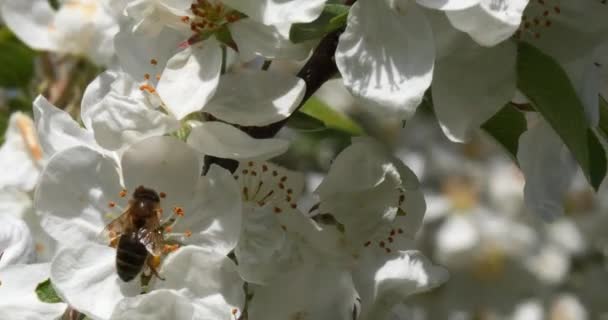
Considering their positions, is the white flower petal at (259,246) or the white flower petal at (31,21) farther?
the white flower petal at (31,21)

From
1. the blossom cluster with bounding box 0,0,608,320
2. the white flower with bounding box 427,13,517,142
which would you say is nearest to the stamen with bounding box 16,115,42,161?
the blossom cluster with bounding box 0,0,608,320

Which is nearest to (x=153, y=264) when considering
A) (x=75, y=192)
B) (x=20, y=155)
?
(x=75, y=192)

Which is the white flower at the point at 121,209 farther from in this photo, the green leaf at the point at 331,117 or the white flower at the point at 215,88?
the green leaf at the point at 331,117

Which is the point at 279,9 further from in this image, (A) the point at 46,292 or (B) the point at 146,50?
(A) the point at 46,292

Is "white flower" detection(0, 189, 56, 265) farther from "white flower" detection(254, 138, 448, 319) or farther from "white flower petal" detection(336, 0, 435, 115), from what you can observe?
"white flower petal" detection(336, 0, 435, 115)

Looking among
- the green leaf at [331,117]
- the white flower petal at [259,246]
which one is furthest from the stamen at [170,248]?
the green leaf at [331,117]

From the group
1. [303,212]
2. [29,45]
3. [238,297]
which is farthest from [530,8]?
[29,45]
